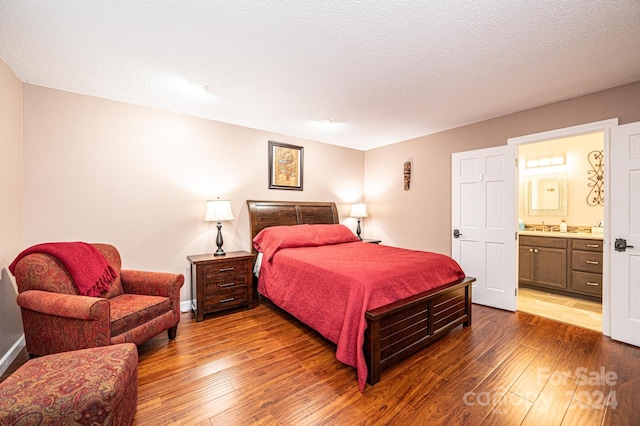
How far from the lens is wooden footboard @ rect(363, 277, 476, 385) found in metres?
1.94

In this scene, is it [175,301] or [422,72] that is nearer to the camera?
[422,72]

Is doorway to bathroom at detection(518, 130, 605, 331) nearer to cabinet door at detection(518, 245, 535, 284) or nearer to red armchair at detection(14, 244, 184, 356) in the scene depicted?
cabinet door at detection(518, 245, 535, 284)

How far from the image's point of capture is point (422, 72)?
2.37 metres

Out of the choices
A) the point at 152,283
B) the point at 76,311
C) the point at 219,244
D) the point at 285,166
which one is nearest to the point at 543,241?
the point at 285,166

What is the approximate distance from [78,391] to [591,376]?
3.26 m

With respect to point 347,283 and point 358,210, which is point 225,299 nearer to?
point 347,283

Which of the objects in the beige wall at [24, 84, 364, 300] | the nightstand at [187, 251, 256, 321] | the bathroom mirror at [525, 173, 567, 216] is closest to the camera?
the beige wall at [24, 84, 364, 300]

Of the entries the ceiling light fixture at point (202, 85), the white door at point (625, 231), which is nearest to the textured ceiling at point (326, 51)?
the ceiling light fixture at point (202, 85)

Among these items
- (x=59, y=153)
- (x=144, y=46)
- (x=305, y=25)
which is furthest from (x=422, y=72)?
(x=59, y=153)

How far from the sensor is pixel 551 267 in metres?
4.03

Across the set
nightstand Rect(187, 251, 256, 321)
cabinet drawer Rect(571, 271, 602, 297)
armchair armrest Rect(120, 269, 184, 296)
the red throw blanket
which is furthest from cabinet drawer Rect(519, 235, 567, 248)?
the red throw blanket

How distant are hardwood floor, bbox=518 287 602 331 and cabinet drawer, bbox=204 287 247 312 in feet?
11.5

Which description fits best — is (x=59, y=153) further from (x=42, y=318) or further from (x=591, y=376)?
(x=591, y=376)

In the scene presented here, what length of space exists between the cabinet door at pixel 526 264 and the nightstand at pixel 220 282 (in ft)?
13.9
